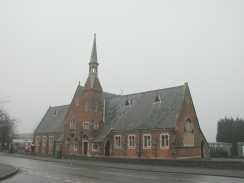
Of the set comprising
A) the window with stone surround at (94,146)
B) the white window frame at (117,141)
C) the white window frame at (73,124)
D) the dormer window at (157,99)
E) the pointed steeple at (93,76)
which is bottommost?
the window with stone surround at (94,146)

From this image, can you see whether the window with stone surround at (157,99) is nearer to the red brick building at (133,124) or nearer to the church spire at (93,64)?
the red brick building at (133,124)

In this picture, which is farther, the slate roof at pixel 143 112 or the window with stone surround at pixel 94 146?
the window with stone surround at pixel 94 146

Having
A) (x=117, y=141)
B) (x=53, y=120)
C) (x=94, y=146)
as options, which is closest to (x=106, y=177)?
(x=117, y=141)

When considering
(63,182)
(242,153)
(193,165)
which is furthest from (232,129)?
(63,182)

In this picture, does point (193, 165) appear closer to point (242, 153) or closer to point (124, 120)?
point (124, 120)

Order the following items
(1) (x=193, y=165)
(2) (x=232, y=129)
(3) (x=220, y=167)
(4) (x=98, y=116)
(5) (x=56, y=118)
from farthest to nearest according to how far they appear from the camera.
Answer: (2) (x=232, y=129) → (5) (x=56, y=118) → (4) (x=98, y=116) → (1) (x=193, y=165) → (3) (x=220, y=167)

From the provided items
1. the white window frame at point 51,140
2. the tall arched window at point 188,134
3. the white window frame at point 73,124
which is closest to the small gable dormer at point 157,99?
the tall arched window at point 188,134

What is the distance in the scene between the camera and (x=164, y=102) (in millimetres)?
42781

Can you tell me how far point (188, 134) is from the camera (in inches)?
1602

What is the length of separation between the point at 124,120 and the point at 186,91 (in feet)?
38.3

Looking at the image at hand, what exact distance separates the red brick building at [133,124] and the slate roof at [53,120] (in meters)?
9.96

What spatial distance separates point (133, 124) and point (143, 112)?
8.80ft

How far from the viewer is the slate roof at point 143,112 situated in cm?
3997

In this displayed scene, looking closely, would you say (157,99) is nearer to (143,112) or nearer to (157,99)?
(157,99)
